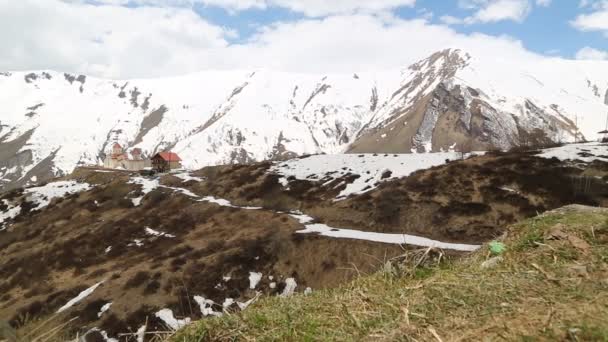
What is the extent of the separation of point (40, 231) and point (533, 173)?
322 ft

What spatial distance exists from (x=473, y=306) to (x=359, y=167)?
295ft

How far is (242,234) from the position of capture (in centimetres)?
6525

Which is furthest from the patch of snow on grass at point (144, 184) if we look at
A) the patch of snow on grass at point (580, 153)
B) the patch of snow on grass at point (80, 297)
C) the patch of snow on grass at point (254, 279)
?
the patch of snow on grass at point (580, 153)

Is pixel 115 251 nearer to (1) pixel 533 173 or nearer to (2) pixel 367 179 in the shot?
(2) pixel 367 179

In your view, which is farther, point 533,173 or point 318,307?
point 533,173

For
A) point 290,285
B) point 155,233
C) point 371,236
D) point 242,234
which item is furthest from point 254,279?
point 155,233

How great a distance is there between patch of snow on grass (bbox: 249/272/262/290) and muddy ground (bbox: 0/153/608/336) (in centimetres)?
63

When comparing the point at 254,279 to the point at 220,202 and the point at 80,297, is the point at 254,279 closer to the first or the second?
the point at 80,297

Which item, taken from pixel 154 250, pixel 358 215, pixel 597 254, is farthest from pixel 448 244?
pixel 597 254

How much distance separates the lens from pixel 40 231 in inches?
3494

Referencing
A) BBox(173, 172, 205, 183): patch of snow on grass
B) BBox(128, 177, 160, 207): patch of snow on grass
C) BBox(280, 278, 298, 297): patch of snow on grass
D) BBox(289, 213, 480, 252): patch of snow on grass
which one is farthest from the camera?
BBox(173, 172, 205, 183): patch of snow on grass

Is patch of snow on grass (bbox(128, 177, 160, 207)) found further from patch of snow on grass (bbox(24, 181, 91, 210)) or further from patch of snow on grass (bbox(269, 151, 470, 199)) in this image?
patch of snow on grass (bbox(269, 151, 470, 199))

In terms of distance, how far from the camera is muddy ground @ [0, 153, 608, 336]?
4969cm

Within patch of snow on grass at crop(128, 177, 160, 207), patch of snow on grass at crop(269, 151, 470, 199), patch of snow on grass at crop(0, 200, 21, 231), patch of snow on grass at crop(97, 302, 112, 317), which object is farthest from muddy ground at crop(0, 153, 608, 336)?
patch of snow on grass at crop(0, 200, 21, 231)
